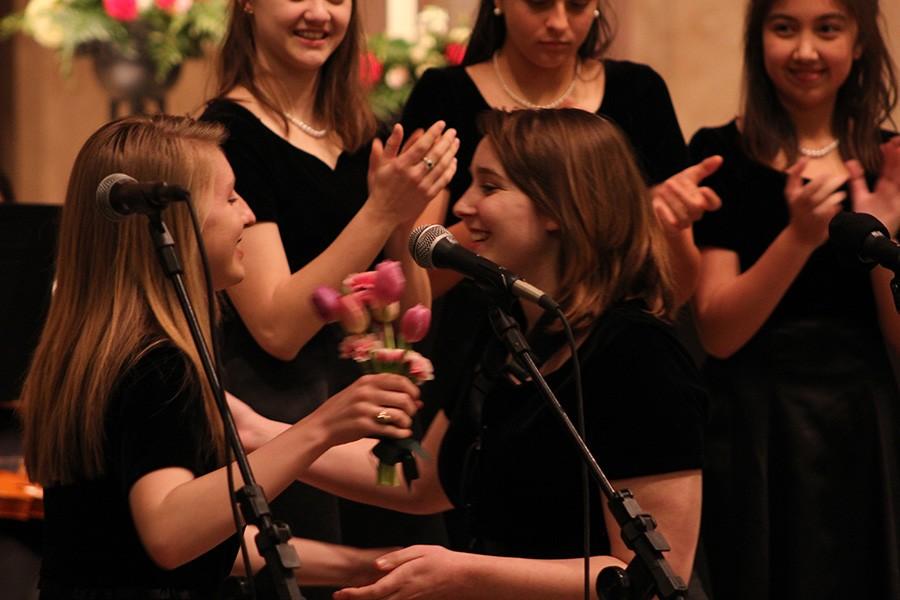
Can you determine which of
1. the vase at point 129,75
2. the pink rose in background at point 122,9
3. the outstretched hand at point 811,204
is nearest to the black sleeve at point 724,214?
the outstretched hand at point 811,204

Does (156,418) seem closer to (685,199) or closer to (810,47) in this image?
(685,199)

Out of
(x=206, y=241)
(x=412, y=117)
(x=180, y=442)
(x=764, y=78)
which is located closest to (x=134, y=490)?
(x=180, y=442)

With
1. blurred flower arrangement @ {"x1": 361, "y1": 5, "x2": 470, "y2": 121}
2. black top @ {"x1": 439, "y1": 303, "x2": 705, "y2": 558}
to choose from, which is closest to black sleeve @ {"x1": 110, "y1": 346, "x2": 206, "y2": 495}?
black top @ {"x1": 439, "y1": 303, "x2": 705, "y2": 558}

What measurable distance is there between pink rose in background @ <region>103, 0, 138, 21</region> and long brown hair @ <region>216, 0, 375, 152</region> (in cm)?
228

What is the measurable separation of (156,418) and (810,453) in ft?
5.27

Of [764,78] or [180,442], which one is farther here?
[764,78]

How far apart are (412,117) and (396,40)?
2.37 metres

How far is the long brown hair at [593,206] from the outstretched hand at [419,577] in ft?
1.62

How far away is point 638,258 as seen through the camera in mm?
2760

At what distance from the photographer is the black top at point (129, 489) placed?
234cm

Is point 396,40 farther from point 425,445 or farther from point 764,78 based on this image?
point 425,445

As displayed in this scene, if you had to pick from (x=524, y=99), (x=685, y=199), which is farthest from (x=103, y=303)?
(x=524, y=99)

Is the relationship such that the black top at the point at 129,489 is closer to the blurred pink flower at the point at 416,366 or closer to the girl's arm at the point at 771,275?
the blurred pink flower at the point at 416,366

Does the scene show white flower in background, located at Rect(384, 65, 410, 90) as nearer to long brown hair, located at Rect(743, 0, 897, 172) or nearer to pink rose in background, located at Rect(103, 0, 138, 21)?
pink rose in background, located at Rect(103, 0, 138, 21)
